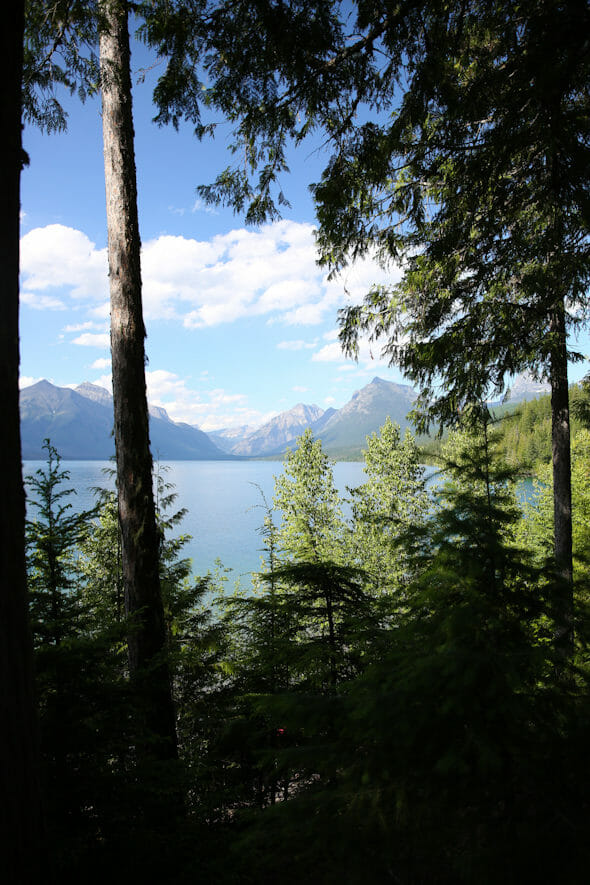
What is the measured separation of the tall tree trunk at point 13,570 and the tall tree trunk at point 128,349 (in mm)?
2167

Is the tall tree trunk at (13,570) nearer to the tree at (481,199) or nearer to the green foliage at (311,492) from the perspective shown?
the tree at (481,199)

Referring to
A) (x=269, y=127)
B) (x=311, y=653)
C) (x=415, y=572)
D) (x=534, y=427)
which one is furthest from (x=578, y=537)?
(x=269, y=127)

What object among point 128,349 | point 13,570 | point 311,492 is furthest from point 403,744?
point 311,492

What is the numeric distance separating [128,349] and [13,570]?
9.00 feet

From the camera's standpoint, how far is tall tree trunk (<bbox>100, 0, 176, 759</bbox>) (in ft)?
13.5

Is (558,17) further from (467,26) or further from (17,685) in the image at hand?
(17,685)

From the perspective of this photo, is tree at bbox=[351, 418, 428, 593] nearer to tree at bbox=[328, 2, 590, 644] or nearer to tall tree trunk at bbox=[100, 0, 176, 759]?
tree at bbox=[328, 2, 590, 644]

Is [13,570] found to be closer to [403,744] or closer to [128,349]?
[403,744]

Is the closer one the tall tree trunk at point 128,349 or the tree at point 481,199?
the tree at point 481,199

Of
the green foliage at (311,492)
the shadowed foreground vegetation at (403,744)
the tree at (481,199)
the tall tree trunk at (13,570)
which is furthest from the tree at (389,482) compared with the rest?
the tall tree trunk at (13,570)

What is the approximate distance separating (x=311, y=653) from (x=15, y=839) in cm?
259

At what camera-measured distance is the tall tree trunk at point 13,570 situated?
1860 millimetres

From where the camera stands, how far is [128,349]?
423 cm

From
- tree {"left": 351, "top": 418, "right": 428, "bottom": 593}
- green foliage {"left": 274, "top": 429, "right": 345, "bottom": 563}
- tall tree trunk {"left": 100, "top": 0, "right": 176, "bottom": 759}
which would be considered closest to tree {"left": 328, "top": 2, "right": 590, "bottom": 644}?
tall tree trunk {"left": 100, "top": 0, "right": 176, "bottom": 759}
